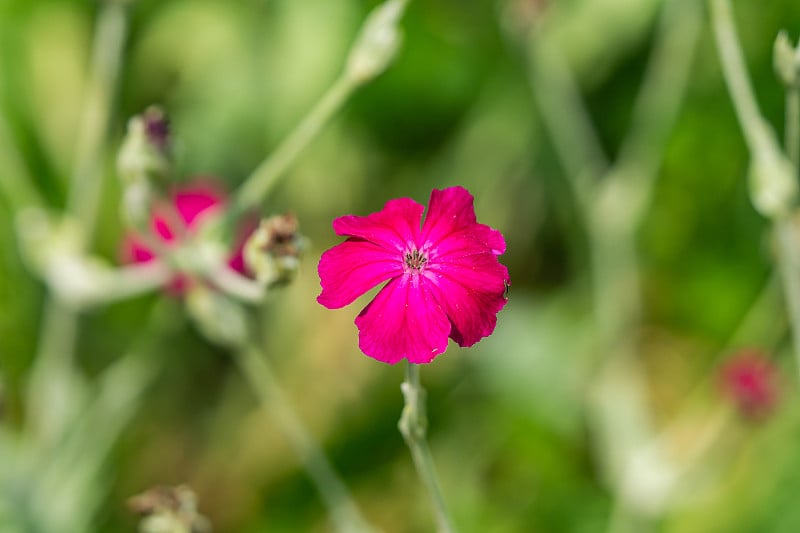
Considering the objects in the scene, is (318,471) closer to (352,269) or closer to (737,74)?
(352,269)

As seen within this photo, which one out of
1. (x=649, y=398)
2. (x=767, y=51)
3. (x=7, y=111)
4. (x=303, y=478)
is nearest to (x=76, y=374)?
(x=303, y=478)

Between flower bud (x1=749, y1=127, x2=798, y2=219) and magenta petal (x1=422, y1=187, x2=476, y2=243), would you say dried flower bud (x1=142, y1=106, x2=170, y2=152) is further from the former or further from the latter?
flower bud (x1=749, y1=127, x2=798, y2=219)

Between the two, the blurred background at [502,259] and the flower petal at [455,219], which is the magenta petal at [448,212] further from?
the blurred background at [502,259]

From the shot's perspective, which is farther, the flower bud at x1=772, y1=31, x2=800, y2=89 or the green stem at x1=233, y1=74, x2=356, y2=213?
the green stem at x1=233, y1=74, x2=356, y2=213

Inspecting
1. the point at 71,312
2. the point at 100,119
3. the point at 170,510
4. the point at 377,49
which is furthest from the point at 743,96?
the point at 71,312

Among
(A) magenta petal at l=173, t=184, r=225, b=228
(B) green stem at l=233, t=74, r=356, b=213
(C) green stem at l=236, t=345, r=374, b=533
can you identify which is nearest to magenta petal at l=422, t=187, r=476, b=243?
(B) green stem at l=233, t=74, r=356, b=213

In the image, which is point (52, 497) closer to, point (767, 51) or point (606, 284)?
point (606, 284)

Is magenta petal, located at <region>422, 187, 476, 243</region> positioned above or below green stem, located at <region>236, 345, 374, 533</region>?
below
